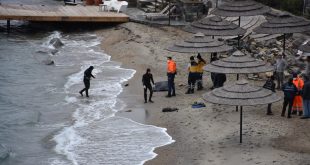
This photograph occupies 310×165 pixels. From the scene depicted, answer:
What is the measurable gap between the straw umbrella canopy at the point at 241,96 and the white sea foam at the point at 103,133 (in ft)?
9.06

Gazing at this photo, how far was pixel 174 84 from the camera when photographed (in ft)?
93.8

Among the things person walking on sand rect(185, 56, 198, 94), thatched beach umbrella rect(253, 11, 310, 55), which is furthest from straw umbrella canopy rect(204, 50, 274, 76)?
thatched beach umbrella rect(253, 11, 310, 55)

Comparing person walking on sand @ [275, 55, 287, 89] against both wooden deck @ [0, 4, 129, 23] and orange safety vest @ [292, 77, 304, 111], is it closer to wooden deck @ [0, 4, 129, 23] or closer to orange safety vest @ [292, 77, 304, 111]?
orange safety vest @ [292, 77, 304, 111]

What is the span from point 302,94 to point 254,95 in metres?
3.45

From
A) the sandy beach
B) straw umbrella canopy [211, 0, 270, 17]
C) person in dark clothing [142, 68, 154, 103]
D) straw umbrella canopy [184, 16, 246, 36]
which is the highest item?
straw umbrella canopy [211, 0, 270, 17]

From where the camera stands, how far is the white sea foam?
68.6 ft

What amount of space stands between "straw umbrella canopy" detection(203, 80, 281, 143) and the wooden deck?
23.3 metres

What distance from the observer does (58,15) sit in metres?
42.9

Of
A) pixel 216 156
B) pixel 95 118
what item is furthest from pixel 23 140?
pixel 216 156

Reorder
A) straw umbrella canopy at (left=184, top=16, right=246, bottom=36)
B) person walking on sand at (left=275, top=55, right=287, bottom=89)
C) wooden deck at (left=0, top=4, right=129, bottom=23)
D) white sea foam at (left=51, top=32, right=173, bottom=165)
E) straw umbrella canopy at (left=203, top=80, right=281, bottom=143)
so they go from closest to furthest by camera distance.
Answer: straw umbrella canopy at (left=203, top=80, right=281, bottom=143)
white sea foam at (left=51, top=32, right=173, bottom=165)
person walking on sand at (left=275, top=55, right=287, bottom=89)
straw umbrella canopy at (left=184, top=16, right=246, bottom=36)
wooden deck at (left=0, top=4, right=129, bottom=23)

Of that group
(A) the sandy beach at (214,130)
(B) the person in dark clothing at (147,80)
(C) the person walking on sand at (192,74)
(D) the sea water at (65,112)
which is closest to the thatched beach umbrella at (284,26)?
(A) the sandy beach at (214,130)

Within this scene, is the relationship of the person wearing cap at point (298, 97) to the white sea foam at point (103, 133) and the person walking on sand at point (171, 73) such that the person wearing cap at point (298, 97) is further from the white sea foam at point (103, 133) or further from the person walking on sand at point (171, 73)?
the person walking on sand at point (171, 73)

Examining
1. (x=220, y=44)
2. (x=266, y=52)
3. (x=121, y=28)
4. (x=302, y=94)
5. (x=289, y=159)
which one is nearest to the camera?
(x=289, y=159)

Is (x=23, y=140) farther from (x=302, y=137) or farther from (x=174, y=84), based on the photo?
(x=302, y=137)
